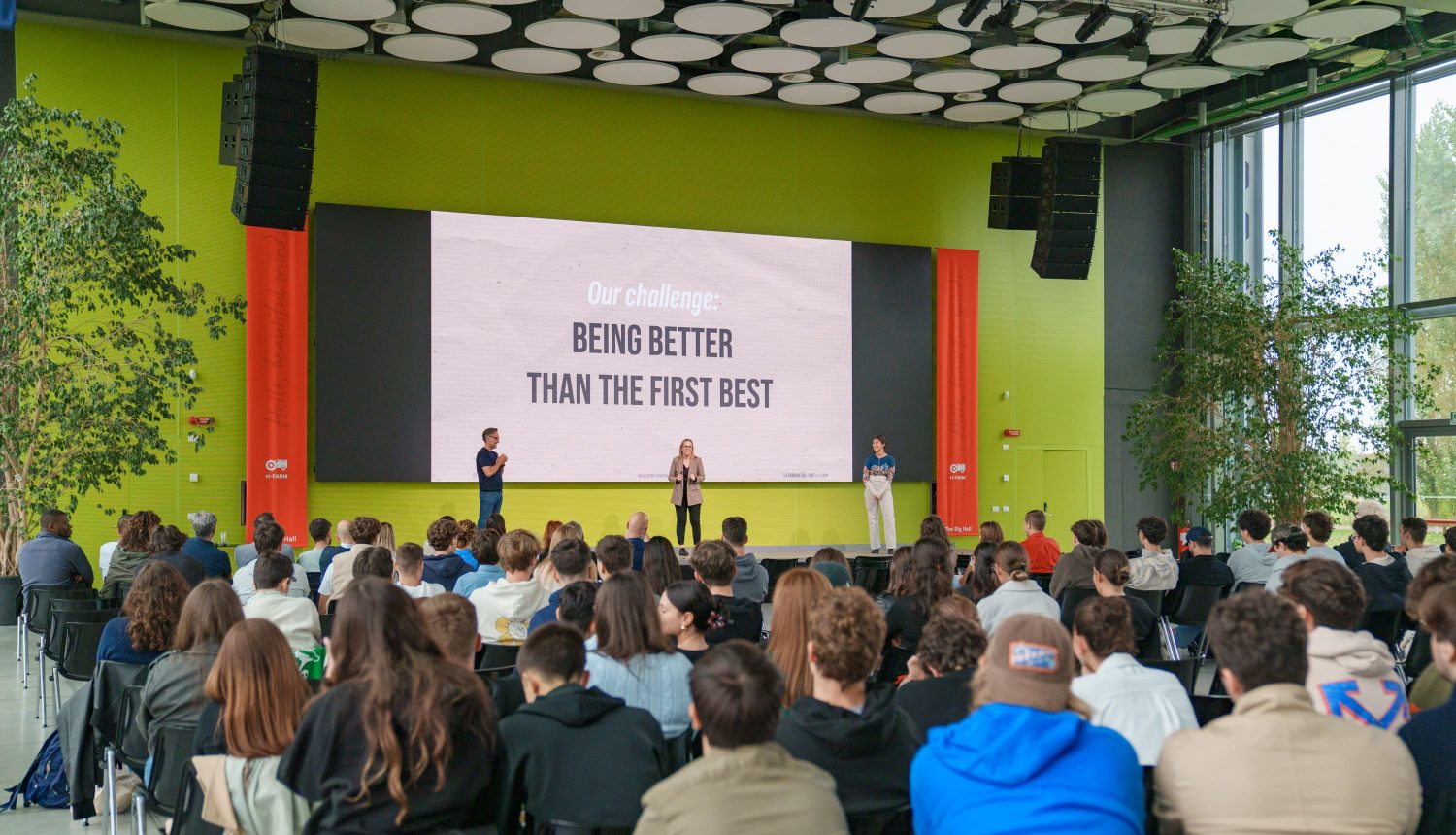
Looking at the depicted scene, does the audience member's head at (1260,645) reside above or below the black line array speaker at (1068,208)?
below

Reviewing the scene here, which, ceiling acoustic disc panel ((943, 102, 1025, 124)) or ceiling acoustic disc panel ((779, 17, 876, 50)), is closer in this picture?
ceiling acoustic disc panel ((779, 17, 876, 50))

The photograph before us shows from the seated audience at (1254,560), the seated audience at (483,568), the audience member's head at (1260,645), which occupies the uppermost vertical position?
the audience member's head at (1260,645)

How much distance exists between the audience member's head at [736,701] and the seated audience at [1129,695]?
50.5 inches

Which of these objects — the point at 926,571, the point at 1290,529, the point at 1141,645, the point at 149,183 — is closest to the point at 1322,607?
the point at 926,571

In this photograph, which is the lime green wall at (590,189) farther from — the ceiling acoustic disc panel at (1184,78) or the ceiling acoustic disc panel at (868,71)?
the ceiling acoustic disc panel at (1184,78)

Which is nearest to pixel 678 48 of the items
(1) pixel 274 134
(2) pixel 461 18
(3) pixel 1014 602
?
(2) pixel 461 18

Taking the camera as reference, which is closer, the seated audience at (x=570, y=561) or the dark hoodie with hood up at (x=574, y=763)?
the dark hoodie with hood up at (x=574, y=763)

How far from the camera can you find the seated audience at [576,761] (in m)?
2.86

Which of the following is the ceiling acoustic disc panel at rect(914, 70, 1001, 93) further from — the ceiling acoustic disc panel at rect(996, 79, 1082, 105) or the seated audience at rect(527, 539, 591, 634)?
the seated audience at rect(527, 539, 591, 634)

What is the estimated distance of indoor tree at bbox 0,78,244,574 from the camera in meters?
9.89

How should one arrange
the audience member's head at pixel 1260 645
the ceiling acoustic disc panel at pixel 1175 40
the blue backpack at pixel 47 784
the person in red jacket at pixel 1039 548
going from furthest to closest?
the ceiling acoustic disc panel at pixel 1175 40
the person in red jacket at pixel 1039 548
the blue backpack at pixel 47 784
the audience member's head at pixel 1260 645

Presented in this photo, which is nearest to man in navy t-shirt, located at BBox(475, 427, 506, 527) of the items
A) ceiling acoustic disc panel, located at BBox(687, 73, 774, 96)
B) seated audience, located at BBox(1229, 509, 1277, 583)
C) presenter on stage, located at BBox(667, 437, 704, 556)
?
presenter on stage, located at BBox(667, 437, 704, 556)

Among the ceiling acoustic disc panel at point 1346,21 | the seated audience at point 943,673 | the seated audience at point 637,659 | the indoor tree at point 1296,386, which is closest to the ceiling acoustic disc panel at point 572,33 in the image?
the ceiling acoustic disc panel at point 1346,21

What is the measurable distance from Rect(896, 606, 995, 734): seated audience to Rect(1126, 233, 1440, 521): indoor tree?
1055cm
